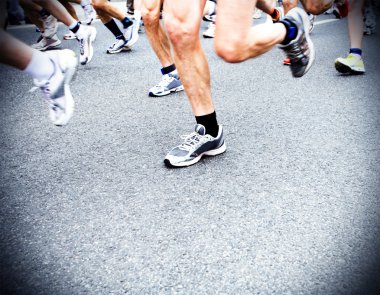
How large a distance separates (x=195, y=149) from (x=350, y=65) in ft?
7.17

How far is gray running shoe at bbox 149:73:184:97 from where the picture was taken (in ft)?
9.55

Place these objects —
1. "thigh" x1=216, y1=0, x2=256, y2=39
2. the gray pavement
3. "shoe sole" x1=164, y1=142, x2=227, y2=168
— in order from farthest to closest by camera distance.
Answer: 1. "shoe sole" x1=164, y1=142, x2=227, y2=168
2. "thigh" x1=216, y1=0, x2=256, y2=39
3. the gray pavement

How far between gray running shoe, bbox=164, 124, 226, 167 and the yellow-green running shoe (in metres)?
1.97

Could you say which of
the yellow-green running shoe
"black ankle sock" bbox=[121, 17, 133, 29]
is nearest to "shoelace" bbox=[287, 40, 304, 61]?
the yellow-green running shoe

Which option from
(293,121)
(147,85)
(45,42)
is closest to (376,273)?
(293,121)

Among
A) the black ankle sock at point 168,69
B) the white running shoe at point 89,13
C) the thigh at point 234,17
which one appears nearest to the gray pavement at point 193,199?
the black ankle sock at point 168,69

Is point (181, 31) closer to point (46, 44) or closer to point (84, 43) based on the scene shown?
point (84, 43)

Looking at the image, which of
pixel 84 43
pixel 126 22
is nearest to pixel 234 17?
pixel 84 43

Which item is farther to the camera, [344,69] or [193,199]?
[344,69]

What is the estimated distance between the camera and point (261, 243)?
1.24 m

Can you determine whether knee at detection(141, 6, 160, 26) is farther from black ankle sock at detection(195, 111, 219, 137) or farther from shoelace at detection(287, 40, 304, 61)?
shoelace at detection(287, 40, 304, 61)

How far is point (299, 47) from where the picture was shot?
1705mm

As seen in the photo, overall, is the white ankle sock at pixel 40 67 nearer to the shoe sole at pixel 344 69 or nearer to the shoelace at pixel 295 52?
the shoelace at pixel 295 52

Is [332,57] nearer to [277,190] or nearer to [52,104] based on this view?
[277,190]
